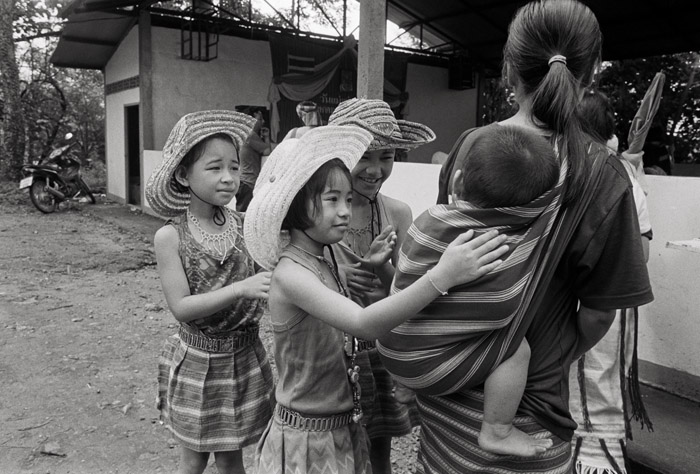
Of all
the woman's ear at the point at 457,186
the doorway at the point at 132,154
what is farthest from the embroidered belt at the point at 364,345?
the doorway at the point at 132,154

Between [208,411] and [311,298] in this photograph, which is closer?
[311,298]

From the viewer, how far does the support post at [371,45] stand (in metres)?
4.55

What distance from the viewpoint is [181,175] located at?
2037 millimetres

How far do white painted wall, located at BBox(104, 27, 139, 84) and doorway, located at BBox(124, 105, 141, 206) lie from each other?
78 centimetres

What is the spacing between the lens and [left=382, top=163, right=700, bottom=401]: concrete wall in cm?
299

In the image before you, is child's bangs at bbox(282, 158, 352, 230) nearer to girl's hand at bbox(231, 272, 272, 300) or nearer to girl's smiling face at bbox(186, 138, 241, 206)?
girl's hand at bbox(231, 272, 272, 300)

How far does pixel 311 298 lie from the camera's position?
1.42m

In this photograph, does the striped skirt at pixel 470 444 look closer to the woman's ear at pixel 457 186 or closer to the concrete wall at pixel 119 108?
the woman's ear at pixel 457 186

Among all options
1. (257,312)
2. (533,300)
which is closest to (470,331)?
(533,300)

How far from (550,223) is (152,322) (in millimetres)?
4176

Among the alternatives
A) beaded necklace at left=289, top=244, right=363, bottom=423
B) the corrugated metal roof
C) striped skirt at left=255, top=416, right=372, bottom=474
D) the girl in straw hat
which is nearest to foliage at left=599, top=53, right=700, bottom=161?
the corrugated metal roof

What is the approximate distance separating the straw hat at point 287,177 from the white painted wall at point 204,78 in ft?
32.3

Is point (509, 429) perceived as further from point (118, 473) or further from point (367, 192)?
point (118, 473)

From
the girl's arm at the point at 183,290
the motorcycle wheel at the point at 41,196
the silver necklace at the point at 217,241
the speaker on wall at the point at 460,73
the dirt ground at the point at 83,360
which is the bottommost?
the dirt ground at the point at 83,360
